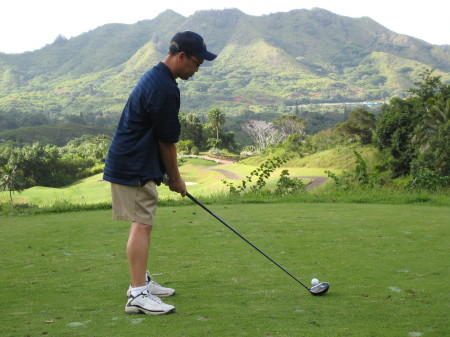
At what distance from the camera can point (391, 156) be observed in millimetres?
48438

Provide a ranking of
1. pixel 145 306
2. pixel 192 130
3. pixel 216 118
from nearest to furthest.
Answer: pixel 145 306, pixel 216 118, pixel 192 130

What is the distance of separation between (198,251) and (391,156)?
45.8 meters

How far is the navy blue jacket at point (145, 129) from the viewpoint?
3.54 metres

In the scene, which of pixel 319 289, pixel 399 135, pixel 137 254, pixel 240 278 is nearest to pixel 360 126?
pixel 399 135

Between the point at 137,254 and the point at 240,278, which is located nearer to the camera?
the point at 137,254

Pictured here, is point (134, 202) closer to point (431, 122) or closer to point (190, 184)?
point (431, 122)

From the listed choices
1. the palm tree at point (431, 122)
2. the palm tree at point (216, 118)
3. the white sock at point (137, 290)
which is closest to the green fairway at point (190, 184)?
the palm tree at point (431, 122)

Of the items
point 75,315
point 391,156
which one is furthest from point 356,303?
point 391,156

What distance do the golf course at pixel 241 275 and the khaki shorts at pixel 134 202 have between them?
0.60 metres

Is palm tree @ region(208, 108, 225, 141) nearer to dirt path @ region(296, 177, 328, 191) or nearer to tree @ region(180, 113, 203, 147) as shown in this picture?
tree @ region(180, 113, 203, 147)

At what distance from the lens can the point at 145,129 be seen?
3627mm

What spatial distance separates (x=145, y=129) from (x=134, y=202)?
51cm

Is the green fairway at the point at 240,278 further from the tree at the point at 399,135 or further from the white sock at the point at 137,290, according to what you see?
the tree at the point at 399,135

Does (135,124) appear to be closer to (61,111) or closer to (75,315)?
(75,315)
